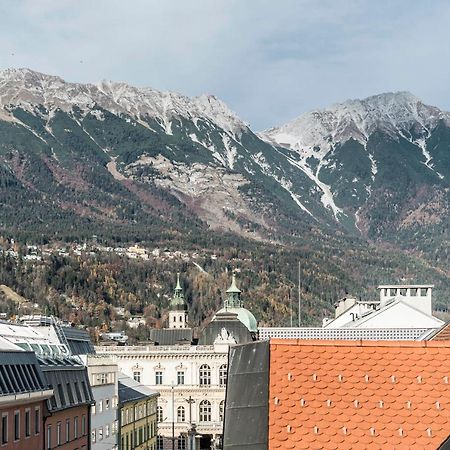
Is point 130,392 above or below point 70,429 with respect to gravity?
above

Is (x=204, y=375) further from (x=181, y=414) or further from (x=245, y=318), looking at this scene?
(x=245, y=318)

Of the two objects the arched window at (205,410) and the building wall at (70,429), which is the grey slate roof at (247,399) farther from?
the arched window at (205,410)

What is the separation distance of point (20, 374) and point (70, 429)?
51.3 ft

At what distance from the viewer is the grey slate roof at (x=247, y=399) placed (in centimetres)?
→ 2852

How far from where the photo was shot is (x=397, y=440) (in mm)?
27531

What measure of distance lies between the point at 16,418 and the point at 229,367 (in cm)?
3315

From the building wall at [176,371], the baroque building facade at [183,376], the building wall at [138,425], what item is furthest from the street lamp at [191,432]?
the building wall at [138,425]

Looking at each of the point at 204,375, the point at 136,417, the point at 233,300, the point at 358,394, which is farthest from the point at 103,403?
the point at 233,300

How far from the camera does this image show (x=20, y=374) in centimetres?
6338

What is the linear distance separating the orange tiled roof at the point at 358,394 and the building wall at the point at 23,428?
31.3 metres

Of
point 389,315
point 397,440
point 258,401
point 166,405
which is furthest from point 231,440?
point 166,405

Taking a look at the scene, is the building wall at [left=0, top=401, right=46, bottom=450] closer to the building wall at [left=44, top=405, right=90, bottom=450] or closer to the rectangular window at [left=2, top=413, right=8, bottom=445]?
the rectangular window at [left=2, top=413, right=8, bottom=445]

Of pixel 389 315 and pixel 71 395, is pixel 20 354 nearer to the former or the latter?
pixel 71 395

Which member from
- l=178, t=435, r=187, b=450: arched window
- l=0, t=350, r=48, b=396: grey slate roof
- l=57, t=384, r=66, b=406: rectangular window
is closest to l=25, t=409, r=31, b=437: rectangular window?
l=0, t=350, r=48, b=396: grey slate roof
